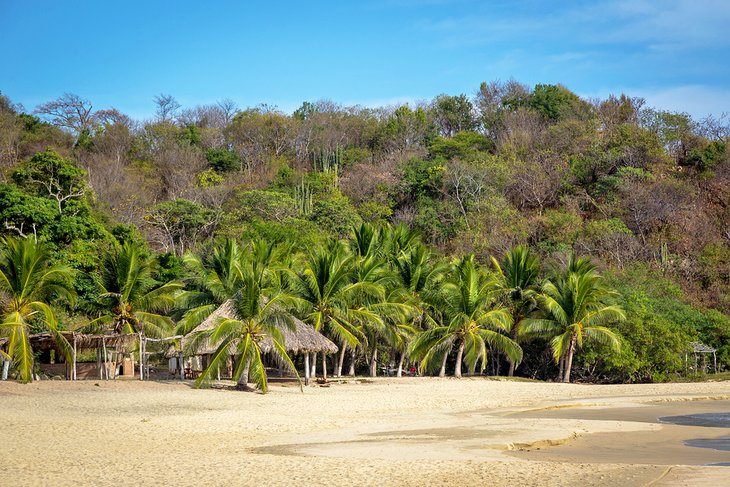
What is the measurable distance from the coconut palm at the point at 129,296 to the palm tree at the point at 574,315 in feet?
48.1

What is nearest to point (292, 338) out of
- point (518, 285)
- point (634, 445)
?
point (518, 285)

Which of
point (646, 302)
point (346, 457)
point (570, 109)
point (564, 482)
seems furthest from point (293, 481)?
point (570, 109)

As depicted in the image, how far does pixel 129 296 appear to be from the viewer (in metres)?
30.8

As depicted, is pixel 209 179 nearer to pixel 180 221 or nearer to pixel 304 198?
pixel 304 198

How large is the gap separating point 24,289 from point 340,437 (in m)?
14.1

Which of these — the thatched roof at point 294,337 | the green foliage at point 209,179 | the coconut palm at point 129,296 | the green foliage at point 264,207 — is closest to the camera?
the thatched roof at point 294,337

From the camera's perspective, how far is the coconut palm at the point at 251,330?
24.3 m

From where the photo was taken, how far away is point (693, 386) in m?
30.7

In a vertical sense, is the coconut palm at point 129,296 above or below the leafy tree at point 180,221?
below

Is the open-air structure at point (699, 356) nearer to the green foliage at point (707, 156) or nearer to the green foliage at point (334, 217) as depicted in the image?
the green foliage at point (334, 217)

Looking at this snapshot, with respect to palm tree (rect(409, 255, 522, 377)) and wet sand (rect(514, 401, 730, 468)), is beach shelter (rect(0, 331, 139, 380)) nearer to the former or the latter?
palm tree (rect(409, 255, 522, 377))

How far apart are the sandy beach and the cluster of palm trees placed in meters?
4.77

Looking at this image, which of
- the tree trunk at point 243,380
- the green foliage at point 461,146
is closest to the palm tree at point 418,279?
the tree trunk at point 243,380

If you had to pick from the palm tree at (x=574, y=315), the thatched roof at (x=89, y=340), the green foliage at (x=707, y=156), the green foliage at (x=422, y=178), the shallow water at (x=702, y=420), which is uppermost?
the green foliage at (x=707, y=156)
